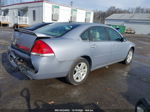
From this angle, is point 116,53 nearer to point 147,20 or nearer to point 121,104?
point 121,104

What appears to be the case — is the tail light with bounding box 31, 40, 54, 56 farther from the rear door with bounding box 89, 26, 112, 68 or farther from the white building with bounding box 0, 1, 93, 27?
the white building with bounding box 0, 1, 93, 27

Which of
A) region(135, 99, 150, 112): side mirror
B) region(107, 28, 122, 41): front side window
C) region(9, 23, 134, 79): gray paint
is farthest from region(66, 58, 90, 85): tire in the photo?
region(135, 99, 150, 112): side mirror

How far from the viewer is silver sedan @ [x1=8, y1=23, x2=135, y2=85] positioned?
287 centimetres

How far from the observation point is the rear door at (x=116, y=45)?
4586 mm

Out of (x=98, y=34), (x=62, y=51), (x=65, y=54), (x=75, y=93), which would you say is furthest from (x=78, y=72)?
(x=98, y=34)

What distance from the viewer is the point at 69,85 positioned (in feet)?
11.7

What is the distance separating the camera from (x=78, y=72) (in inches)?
140

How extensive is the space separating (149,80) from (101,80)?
150 centimetres

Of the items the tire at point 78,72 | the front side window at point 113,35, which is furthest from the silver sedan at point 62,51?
the front side window at point 113,35

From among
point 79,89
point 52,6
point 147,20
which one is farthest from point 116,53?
point 147,20

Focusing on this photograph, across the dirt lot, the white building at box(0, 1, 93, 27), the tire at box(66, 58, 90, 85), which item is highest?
the white building at box(0, 1, 93, 27)

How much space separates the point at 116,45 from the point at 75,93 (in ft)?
7.70

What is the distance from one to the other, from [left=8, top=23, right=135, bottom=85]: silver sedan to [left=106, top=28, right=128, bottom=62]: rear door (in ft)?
0.45

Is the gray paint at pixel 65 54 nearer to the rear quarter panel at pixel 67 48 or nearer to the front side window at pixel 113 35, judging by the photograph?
the rear quarter panel at pixel 67 48
